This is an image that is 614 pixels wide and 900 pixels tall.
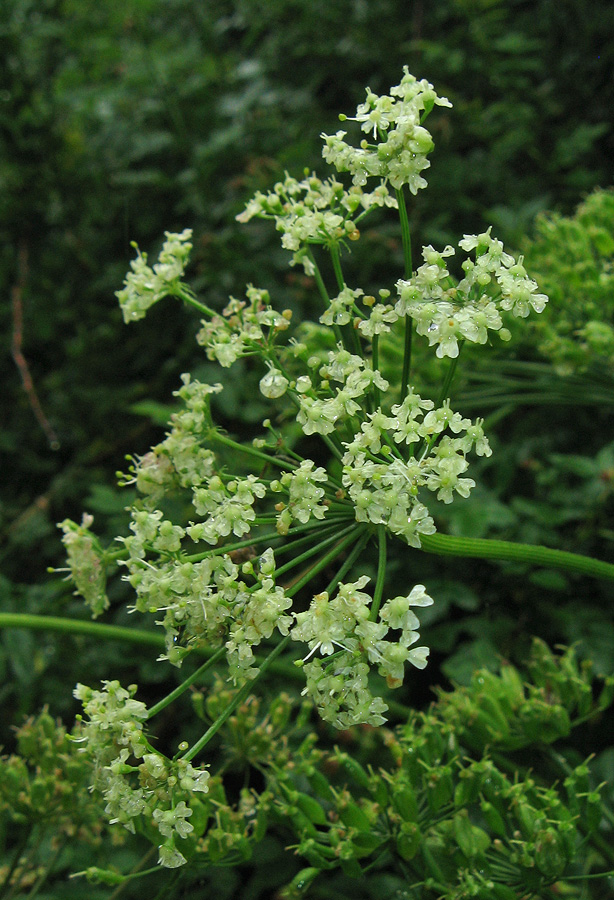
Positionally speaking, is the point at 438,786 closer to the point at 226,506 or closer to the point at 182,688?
the point at 182,688

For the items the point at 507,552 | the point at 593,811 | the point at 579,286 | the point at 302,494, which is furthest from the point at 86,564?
the point at 579,286

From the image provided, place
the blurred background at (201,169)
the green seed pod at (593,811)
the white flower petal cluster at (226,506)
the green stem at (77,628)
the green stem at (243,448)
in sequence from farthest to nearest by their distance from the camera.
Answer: the blurred background at (201,169) < the green stem at (77,628) < the green seed pod at (593,811) < the green stem at (243,448) < the white flower petal cluster at (226,506)

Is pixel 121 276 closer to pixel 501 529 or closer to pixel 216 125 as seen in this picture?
pixel 216 125

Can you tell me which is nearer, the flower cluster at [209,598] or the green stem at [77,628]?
the flower cluster at [209,598]

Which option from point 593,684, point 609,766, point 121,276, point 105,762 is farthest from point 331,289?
point 105,762

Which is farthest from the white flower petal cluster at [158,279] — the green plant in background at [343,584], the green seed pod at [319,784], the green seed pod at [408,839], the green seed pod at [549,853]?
the green seed pod at [549,853]

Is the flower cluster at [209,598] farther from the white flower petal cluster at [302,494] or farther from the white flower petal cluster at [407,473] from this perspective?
the white flower petal cluster at [407,473]

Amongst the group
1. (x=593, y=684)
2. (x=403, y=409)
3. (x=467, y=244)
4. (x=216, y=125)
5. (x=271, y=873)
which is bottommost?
(x=271, y=873)

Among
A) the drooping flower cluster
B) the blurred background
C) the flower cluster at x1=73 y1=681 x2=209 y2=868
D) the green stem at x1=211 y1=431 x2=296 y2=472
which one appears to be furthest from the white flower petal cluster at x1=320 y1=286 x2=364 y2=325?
the blurred background
